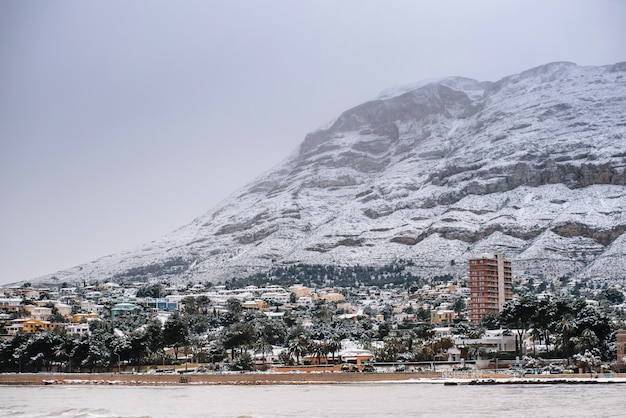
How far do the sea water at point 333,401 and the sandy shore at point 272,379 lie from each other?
7.11 feet

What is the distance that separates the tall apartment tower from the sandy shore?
228ft

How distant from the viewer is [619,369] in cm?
7575

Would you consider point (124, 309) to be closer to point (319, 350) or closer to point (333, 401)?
point (319, 350)

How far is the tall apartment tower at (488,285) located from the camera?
15250 cm

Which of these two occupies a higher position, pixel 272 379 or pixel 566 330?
pixel 566 330

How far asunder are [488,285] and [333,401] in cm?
9549

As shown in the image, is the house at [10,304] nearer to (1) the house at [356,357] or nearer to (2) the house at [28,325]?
(2) the house at [28,325]

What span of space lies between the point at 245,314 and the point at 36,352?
49657 mm

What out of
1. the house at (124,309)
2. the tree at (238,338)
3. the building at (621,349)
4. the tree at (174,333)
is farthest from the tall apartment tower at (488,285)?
the building at (621,349)

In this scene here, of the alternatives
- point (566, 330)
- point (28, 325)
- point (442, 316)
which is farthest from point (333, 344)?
point (28, 325)

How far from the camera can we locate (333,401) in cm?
6444

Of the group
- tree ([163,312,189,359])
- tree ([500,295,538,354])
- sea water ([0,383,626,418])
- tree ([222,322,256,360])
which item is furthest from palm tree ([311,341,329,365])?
tree ([500,295,538,354])

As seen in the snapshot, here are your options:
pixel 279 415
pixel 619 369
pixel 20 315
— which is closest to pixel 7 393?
pixel 279 415

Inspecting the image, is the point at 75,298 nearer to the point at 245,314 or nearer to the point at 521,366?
the point at 245,314
